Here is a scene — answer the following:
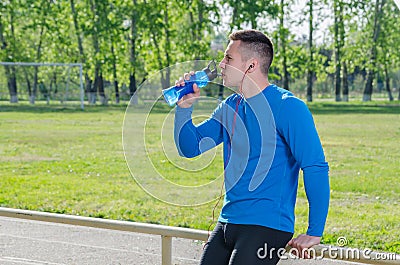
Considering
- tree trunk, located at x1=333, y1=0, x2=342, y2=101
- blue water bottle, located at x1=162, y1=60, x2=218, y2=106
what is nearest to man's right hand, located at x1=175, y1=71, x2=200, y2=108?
blue water bottle, located at x1=162, y1=60, x2=218, y2=106

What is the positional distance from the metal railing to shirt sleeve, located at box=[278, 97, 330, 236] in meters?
0.41

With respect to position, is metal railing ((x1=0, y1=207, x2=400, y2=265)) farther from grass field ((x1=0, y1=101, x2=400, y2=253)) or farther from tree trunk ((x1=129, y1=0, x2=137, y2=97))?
tree trunk ((x1=129, y1=0, x2=137, y2=97))

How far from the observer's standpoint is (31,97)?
38.3m

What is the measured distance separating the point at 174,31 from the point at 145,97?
36003 mm

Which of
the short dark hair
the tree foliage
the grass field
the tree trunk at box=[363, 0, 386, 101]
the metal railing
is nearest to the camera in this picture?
the short dark hair

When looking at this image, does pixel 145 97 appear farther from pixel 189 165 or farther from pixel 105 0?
pixel 105 0

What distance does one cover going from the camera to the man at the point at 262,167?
2369 mm

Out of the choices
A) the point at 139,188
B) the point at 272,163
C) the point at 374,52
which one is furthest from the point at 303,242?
the point at 374,52

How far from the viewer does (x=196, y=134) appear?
2725 millimetres

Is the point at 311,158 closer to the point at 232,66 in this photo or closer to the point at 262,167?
the point at 262,167

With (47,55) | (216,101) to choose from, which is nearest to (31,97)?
(47,55)

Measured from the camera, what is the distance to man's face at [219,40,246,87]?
2.51 metres

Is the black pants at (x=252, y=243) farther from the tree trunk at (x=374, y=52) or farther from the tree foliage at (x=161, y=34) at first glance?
the tree trunk at (x=374, y=52)

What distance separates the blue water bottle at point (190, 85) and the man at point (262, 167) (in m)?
0.07
